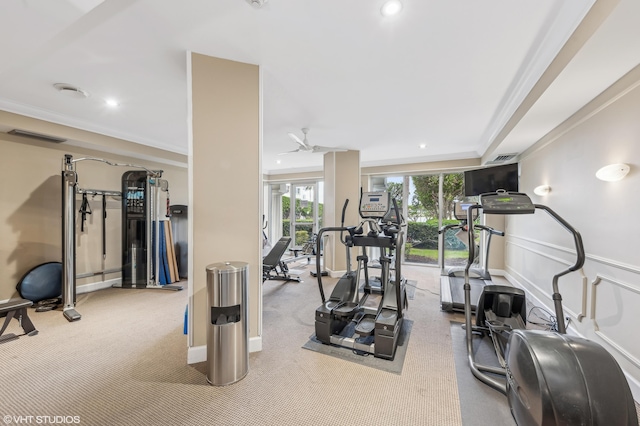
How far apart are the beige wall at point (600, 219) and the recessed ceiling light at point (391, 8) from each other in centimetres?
191

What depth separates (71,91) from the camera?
2.79 meters

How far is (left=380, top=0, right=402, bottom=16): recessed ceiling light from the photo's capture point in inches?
63.8

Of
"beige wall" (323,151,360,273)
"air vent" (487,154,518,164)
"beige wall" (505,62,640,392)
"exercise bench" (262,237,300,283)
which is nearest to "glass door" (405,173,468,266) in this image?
"air vent" (487,154,518,164)

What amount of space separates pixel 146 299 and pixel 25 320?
130 cm

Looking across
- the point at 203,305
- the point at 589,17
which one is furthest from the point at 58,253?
the point at 589,17

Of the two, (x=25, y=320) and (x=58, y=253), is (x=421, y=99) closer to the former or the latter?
(x=25, y=320)

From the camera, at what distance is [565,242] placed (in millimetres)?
2938

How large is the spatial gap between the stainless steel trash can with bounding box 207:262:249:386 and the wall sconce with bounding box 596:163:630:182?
3163 millimetres

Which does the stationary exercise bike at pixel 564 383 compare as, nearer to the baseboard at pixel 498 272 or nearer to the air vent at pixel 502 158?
Answer: the air vent at pixel 502 158

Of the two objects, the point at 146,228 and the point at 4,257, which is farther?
the point at 146,228

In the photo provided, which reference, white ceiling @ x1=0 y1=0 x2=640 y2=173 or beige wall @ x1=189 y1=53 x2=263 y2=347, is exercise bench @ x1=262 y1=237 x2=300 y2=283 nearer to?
beige wall @ x1=189 y1=53 x2=263 y2=347

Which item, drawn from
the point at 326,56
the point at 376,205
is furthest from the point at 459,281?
the point at 326,56

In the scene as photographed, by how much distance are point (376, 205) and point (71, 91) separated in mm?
3657

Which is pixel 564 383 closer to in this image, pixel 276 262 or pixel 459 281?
pixel 459 281
